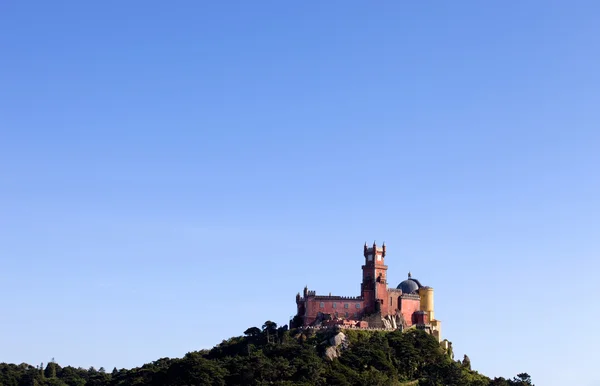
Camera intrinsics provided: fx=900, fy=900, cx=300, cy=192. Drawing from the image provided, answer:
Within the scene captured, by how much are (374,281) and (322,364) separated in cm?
2451

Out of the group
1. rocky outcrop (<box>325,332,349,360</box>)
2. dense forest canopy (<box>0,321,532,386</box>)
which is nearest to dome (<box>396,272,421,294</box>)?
dense forest canopy (<box>0,321,532,386</box>)

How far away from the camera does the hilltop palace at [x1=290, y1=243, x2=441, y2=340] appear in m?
167

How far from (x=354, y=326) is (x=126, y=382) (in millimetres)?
46898

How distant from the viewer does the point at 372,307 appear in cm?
16775

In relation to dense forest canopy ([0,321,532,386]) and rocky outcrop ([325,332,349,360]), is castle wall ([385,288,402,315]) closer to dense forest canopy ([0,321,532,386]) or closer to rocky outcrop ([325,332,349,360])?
dense forest canopy ([0,321,532,386])

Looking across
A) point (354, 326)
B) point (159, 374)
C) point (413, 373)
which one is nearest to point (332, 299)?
point (354, 326)

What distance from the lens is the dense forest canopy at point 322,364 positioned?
145 m

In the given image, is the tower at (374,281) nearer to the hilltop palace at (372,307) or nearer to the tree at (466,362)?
the hilltop palace at (372,307)

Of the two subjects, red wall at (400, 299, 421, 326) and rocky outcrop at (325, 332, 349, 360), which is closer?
rocky outcrop at (325, 332, 349, 360)

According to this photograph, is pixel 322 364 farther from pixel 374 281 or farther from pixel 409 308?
pixel 409 308

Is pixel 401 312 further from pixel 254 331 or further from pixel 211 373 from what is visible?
pixel 211 373

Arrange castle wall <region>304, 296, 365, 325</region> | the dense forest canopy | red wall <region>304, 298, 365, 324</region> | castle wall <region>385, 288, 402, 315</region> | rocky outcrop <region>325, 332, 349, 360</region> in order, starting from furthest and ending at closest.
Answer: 1. castle wall <region>385, 288, 402, 315</region>
2. red wall <region>304, 298, 365, 324</region>
3. castle wall <region>304, 296, 365, 325</region>
4. rocky outcrop <region>325, 332, 349, 360</region>
5. the dense forest canopy

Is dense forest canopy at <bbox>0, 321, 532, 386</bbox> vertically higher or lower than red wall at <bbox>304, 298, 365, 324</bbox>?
lower

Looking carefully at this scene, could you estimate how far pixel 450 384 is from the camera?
155000mm
